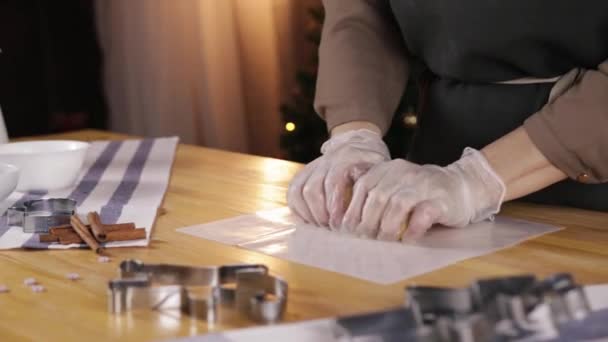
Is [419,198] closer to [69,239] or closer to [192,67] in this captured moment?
[69,239]

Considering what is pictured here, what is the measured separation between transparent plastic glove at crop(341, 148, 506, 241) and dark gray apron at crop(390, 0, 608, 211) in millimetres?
57

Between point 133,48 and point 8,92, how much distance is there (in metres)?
0.46

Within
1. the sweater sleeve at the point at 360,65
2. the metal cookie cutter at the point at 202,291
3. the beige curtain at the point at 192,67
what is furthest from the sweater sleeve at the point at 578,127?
the beige curtain at the point at 192,67

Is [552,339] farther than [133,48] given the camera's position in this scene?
No

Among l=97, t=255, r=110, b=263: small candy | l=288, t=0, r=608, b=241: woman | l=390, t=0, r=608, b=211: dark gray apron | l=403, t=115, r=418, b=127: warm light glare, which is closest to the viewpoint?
l=97, t=255, r=110, b=263: small candy

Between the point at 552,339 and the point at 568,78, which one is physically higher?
the point at 568,78

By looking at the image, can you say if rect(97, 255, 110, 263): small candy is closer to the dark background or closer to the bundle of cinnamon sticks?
the bundle of cinnamon sticks

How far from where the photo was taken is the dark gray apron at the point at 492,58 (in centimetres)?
130

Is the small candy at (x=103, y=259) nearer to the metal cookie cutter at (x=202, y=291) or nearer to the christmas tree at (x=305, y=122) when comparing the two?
the metal cookie cutter at (x=202, y=291)

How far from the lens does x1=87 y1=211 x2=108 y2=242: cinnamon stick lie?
112 centimetres

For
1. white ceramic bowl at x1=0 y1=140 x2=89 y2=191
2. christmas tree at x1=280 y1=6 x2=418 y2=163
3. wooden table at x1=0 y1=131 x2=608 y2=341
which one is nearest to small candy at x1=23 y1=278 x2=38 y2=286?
wooden table at x1=0 y1=131 x2=608 y2=341

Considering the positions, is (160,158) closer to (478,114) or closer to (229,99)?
(478,114)

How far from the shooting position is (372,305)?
88 cm

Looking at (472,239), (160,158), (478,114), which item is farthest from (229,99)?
(472,239)
